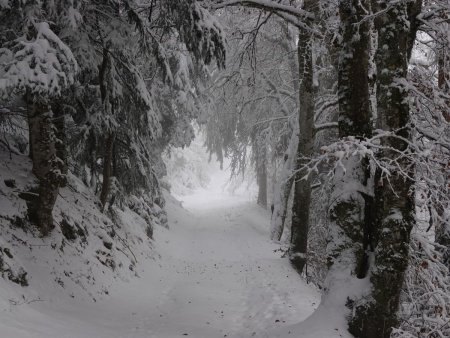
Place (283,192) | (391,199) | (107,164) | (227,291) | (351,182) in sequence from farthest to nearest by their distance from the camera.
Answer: (283,192) < (107,164) < (227,291) < (351,182) < (391,199)

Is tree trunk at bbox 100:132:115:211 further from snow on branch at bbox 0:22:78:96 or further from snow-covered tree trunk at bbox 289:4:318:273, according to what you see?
snow-covered tree trunk at bbox 289:4:318:273

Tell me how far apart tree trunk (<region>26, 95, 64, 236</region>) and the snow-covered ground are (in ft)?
4.84

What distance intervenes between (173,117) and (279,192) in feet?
16.8

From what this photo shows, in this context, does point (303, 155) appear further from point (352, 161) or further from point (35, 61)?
point (35, 61)

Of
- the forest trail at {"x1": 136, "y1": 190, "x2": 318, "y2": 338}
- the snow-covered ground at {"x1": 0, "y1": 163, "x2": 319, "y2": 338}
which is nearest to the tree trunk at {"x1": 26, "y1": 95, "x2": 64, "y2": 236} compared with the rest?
the snow-covered ground at {"x1": 0, "y1": 163, "x2": 319, "y2": 338}

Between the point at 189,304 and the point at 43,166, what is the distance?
406 centimetres

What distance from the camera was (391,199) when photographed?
5.08m

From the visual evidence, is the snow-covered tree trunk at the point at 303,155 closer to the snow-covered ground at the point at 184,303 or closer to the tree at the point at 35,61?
the snow-covered ground at the point at 184,303

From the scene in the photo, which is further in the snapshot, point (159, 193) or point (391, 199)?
point (159, 193)

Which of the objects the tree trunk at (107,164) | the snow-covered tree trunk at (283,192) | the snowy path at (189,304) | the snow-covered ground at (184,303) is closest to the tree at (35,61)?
the tree trunk at (107,164)

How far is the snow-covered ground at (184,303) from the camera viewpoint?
5660 millimetres

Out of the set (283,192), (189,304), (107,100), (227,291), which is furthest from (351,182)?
(283,192)

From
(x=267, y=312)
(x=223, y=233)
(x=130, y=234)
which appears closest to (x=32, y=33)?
(x=267, y=312)

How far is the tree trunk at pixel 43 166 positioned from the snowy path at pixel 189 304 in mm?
1683
